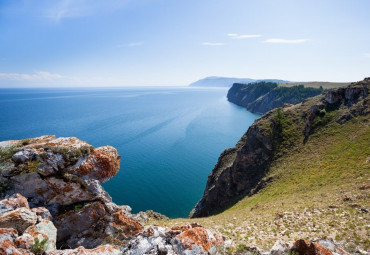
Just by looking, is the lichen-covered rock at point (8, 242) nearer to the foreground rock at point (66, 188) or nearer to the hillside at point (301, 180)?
the foreground rock at point (66, 188)

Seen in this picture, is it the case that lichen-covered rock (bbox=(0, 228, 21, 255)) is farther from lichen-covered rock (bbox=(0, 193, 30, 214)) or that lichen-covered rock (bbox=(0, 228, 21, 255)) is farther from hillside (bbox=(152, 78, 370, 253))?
hillside (bbox=(152, 78, 370, 253))

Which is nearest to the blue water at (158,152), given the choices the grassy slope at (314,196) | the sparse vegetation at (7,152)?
the grassy slope at (314,196)

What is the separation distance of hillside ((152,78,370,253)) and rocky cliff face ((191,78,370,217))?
186mm

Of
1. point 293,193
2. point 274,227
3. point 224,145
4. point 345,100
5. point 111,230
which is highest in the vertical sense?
point 345,100

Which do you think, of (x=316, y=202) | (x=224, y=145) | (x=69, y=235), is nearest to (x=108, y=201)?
(x=69, y=235)

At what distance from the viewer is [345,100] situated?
56219 mm

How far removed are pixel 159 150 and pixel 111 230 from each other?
84.5 m

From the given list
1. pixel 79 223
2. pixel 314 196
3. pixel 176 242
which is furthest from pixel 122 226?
pixel 314 196

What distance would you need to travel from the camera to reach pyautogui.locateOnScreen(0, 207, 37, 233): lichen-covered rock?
421 inches

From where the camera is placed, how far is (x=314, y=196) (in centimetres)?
2625

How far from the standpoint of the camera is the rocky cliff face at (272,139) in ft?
162

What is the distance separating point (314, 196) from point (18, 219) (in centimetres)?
3015

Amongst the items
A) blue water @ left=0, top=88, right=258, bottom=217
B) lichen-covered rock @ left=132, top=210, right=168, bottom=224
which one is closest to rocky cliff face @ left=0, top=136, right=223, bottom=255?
lichen-covered rock @ left=132, top=210, right=168, bottom=224

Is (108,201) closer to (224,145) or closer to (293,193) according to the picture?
(293,193)
